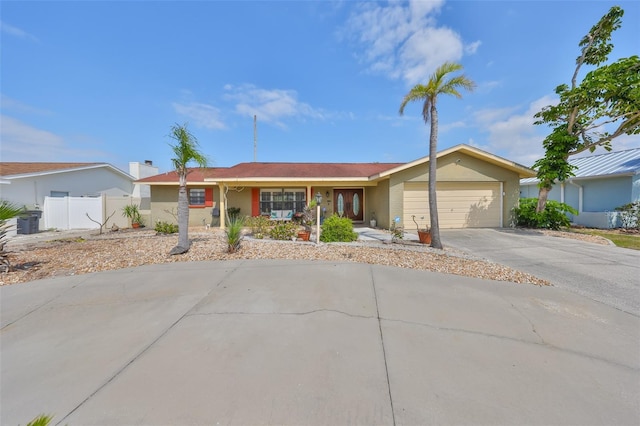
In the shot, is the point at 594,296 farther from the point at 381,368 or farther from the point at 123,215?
the point at 123,215

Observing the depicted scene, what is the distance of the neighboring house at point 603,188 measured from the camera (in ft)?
43.5

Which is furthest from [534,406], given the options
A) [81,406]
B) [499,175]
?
[499,175]

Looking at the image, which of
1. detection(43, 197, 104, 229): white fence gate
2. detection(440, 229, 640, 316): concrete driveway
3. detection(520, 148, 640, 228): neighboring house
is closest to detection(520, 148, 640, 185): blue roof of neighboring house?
detection(520, 148, 640, 228): neighboring house

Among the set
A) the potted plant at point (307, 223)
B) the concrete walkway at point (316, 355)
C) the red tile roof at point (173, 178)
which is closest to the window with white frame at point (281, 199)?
the red tile roof at point (173, 178)

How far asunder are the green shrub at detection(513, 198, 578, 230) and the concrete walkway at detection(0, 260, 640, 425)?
902 centimetres

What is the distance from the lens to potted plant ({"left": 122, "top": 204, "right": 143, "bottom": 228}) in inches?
540

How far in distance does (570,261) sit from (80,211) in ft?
69.3

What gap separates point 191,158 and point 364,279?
568 cm

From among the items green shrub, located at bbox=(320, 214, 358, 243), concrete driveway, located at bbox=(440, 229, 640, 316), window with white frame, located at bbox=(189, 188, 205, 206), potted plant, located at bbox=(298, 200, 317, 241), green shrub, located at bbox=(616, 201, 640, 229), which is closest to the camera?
concrete driveway, located at bbox=(440, 229, 640, 316)

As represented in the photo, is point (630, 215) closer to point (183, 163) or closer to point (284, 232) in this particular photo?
point (284, 232)

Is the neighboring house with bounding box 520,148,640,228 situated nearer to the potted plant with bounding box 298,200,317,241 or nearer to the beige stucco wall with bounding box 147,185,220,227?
the potted plant with bounding box 298,200,317,241

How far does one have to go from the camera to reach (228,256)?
6684 mm

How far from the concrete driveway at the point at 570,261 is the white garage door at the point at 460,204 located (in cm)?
182

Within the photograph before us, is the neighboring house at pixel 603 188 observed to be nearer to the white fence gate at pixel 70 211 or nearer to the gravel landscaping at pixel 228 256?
the gravel landscaping at pixel 228 256
